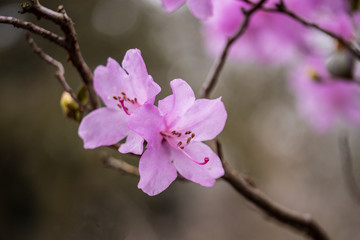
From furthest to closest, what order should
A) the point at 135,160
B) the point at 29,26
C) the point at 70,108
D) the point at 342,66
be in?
1. the point at 135,160
2. the point at 342,66
3. the point at 70,108
4. the point at 29,26

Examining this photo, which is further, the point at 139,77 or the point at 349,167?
the point at 349,167

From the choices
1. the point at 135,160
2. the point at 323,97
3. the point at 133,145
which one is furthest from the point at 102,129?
the point at 135,160

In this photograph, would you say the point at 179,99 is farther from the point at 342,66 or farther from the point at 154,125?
the point at 342,66

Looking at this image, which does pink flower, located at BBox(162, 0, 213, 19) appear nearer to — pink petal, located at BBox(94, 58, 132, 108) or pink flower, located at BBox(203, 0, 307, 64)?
pink petal, located at BBox(94, 58, 132, 108)

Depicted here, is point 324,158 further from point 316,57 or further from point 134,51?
point 134,51

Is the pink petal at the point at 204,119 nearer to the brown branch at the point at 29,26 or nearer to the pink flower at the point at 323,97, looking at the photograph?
the brown branch at the point at 29,26

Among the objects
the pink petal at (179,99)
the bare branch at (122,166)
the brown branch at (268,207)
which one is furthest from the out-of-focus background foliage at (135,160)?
the pink petal at (179,99)

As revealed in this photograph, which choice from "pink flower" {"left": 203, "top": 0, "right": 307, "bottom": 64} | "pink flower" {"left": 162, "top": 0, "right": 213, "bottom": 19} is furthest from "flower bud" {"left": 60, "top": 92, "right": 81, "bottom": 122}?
"pink flower" {"left": 203, "top": 0, "right": 307, "bottom": 64}

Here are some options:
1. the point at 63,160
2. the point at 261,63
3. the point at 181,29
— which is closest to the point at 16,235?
the point at 63,160
